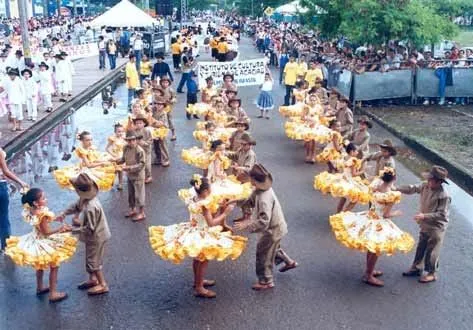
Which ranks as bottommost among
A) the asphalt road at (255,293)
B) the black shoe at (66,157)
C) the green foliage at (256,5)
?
the asphalt road at (255,293)

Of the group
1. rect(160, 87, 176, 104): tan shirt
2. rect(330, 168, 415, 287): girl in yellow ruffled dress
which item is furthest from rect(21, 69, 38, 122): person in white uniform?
rect(330, 168, 415, 287): girl in yellow ruffled dress

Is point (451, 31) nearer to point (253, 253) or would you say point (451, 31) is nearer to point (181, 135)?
point (181, 135)

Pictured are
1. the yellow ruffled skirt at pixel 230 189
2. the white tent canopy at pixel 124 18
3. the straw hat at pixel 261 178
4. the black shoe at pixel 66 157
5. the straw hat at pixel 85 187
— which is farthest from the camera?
the white tent canopy at pixel 124 18

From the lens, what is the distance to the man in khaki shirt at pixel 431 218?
743cm

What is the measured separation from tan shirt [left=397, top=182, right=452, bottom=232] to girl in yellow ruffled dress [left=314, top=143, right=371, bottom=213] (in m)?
1.46

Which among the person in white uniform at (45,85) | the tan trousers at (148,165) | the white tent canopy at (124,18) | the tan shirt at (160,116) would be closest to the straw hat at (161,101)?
the tan shirt at (160,116)

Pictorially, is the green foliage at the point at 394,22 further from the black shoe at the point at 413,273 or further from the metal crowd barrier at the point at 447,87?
the black shoe at the point at 413,273

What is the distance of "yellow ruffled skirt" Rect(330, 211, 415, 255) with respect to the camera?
24.2 feet

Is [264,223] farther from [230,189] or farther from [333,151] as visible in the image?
[333,151]

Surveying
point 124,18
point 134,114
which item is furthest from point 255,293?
point 124,18

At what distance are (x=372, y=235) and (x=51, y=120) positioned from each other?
13814mm

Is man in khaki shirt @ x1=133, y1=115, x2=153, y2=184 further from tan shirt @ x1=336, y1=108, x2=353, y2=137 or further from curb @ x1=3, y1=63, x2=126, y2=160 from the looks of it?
curb @ x1=3, y1=63, x2=126, y2=160

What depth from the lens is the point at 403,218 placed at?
10438 millimetres

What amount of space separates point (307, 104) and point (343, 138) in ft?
7.95
